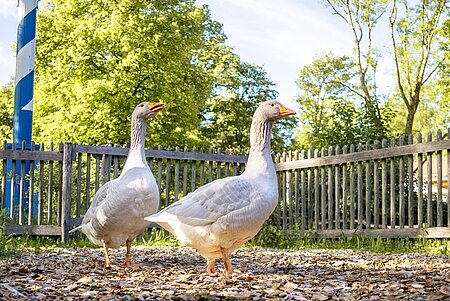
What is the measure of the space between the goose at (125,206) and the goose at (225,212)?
63 cm

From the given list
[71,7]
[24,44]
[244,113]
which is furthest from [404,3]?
[24,44]

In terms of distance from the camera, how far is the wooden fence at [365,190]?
974 centimetres

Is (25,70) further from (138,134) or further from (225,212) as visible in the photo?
(225,212)

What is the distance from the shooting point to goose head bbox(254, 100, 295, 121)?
5742 millimetres

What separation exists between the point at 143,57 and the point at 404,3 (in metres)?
13.0

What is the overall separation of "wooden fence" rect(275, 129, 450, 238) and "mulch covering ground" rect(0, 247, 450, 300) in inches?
114

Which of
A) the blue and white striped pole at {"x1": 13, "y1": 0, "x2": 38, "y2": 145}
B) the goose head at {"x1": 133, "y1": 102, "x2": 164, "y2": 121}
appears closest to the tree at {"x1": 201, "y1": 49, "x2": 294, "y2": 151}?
the blue and white striped pole at {"x1": 13, "y1": 0, "x2": 38, "y2": 145}

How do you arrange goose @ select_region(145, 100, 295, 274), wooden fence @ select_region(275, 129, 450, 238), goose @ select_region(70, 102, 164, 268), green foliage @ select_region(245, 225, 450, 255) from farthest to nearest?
wooden fence @ select_region(275, 129, 450, 238), green foliage @ select_region(245, 225, 450, 255), goose @ select_region(70, 102, 164, 268), goose @ select_region(145, 100, 295, 274)

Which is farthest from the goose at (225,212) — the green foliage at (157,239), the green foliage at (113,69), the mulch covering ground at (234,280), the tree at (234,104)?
the tree at (234,104)

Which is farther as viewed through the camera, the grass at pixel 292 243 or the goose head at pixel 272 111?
the grass at pixel 292 243

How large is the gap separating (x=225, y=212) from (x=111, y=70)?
18550mm

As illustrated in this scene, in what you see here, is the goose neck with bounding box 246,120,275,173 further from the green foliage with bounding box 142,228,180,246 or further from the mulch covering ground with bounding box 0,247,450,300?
the green foliage with bounding box 142,228,180,246

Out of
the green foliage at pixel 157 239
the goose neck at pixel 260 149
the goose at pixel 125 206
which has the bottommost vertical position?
the green foliage at pixel 157 239

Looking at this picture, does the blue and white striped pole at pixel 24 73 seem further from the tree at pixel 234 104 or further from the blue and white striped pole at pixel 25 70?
the tree at pixel 234 104
